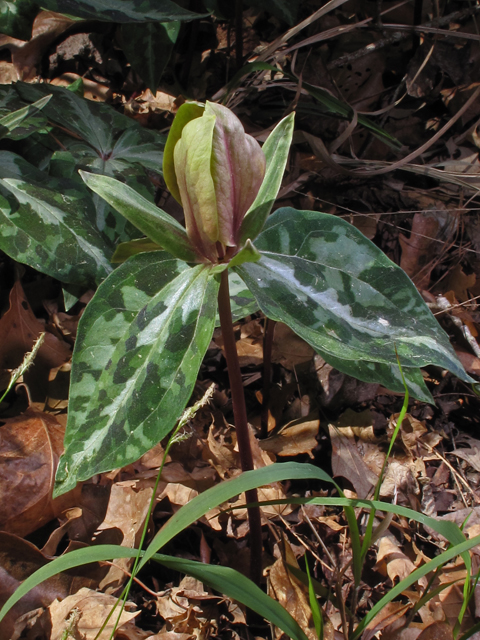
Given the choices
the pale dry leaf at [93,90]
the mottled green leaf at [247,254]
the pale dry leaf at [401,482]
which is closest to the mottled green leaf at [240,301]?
the mottled green leaf at [247,254]

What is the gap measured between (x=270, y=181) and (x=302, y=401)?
34.4 inches

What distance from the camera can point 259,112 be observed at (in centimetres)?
221

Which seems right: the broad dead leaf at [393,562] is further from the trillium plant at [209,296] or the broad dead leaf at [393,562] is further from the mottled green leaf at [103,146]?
the mottled green leaf at [103,146]

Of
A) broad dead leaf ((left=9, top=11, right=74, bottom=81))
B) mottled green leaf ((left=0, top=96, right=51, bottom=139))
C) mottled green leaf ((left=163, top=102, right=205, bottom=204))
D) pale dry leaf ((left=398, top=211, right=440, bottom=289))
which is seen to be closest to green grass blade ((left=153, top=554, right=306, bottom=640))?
mottled green leaf ((left=163, top=102, right=205, bottom=204))

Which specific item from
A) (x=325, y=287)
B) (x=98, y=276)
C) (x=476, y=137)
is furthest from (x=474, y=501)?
(x=476, y=137)

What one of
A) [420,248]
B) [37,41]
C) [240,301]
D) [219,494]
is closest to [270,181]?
[240,301]

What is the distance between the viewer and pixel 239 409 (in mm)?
988

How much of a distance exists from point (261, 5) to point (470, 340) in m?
1.56

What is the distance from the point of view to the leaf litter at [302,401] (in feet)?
3.84

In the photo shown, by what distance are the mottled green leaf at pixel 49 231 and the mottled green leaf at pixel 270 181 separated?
0.64 m

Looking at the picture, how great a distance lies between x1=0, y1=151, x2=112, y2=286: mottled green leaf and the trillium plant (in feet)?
1.55

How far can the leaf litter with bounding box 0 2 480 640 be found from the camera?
1.17 meters

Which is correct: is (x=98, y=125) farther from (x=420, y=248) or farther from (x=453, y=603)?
(x=453, y=603)

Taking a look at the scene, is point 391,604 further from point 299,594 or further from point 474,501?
point 474,501
